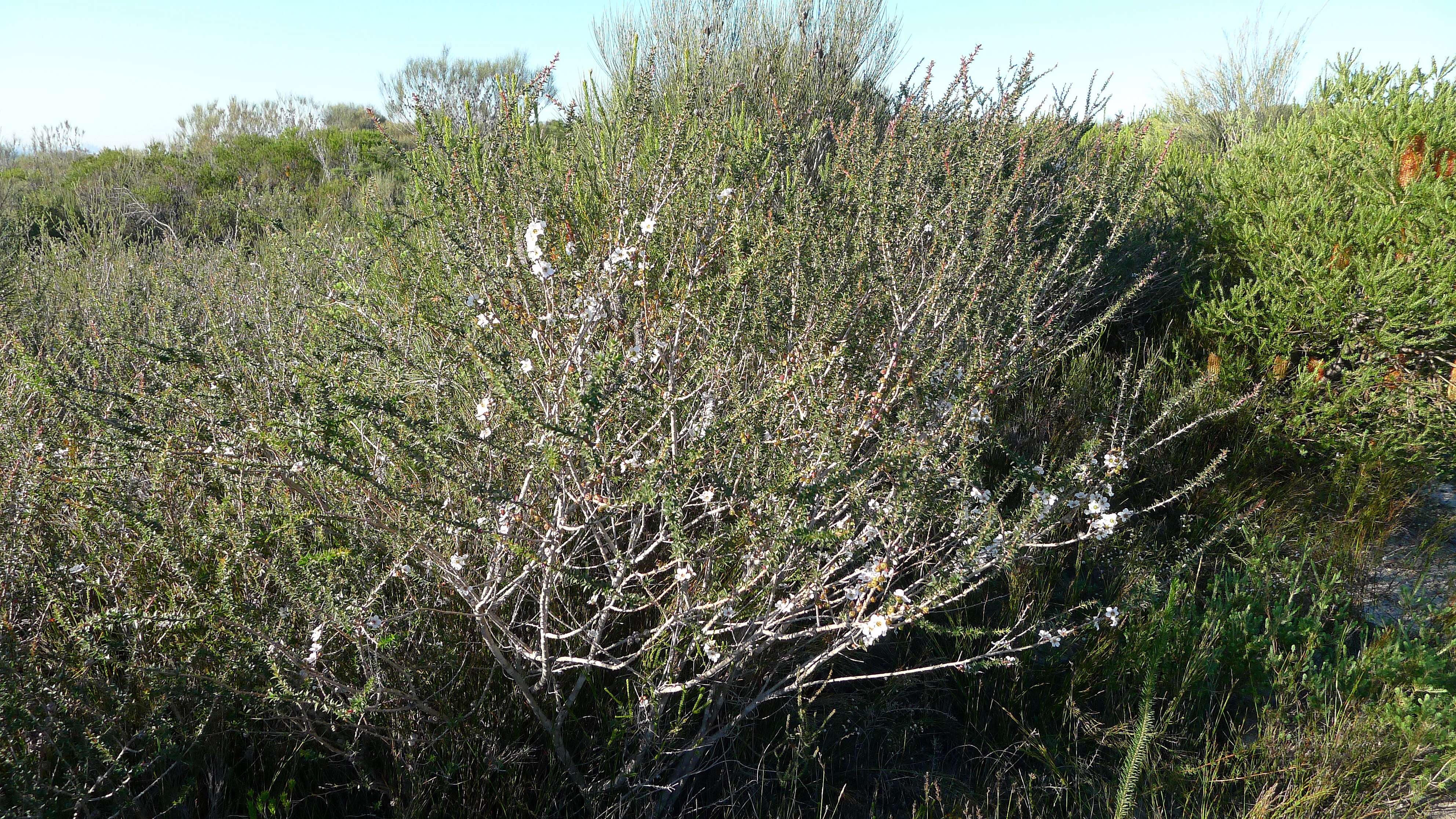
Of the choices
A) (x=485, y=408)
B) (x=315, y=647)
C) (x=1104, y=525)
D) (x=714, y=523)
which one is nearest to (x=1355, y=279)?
(x=1104, y=525)

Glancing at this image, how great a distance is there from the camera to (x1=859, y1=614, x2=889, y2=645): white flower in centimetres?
178

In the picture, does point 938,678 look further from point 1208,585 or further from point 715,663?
point 1208,585

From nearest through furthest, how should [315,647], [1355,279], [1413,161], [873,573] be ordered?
[315,647]
[873,573]
[1355,279]
[1413,161]

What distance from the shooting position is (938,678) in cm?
257

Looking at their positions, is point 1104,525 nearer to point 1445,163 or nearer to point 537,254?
point 537,254

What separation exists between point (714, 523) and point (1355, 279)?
11.5ft

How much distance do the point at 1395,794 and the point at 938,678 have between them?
1.24 m

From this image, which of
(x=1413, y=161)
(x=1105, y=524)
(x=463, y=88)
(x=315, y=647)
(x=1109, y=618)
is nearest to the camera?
(x=315, y=647)

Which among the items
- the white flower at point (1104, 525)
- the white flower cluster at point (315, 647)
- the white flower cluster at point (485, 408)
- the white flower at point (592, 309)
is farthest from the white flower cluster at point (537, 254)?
the white flower at point (1104, 525)

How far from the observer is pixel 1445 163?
377cm

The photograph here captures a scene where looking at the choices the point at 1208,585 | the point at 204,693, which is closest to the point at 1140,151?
the point at 1208,585

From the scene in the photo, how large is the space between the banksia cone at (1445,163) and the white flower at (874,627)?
3.78 m

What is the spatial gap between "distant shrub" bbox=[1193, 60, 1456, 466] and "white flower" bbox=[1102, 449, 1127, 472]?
74.1 inches

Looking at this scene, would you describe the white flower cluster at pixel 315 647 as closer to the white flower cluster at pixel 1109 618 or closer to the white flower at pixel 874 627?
the white flower at pixel 874 627
